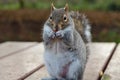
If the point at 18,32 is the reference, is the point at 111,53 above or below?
above

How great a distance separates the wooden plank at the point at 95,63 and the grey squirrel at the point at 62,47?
11.9 inches

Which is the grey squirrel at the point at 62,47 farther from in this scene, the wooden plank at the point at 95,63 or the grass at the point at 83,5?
the grass at the point at 83,5

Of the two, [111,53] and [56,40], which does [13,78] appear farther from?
[111,53]

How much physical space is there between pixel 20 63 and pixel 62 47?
0.84 m

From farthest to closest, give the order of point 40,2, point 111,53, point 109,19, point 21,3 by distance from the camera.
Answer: point 40,2
point 21,3
point 109,19
point 111,53

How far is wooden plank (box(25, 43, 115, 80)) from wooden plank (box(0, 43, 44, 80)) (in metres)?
0.08

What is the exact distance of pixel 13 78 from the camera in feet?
6.48

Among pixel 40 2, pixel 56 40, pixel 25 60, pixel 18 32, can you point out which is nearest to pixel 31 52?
pixel 25 60

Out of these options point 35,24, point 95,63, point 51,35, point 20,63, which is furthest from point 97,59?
point 35,24

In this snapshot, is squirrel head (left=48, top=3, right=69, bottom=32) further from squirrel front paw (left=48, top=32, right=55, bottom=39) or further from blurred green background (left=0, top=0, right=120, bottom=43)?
blurred green background (left=0, top=0, right=120, bottom=43)

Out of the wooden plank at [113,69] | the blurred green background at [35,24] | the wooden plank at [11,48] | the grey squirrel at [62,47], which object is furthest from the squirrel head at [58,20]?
the blurred green background at [35,24]

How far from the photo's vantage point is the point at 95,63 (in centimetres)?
240

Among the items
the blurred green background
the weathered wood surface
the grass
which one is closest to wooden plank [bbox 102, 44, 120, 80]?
the weathered wood surface

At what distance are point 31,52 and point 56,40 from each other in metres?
1.29
